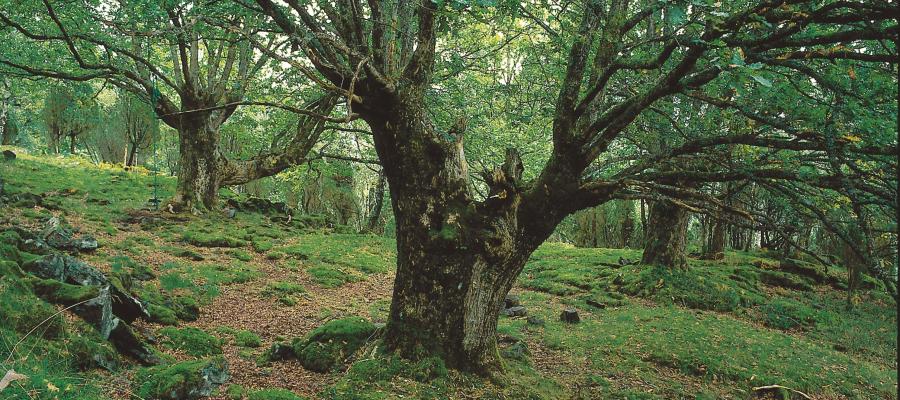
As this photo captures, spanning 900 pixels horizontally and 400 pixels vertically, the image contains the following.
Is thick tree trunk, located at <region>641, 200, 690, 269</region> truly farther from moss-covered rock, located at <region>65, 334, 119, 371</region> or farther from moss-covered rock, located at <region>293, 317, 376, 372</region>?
moss-covered rock, located at <region>65, 334, 119, 371</region>

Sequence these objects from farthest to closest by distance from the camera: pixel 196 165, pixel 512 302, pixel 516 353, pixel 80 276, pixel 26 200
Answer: pixel 196 165 < pixel 26 200 < pixel 512 302 < pixel 516 353 < pixel 80 276

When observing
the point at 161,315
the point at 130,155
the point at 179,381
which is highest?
the point at 130,155

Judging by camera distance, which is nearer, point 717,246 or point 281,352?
point 281,352

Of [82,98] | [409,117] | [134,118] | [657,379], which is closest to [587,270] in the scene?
[657,379]

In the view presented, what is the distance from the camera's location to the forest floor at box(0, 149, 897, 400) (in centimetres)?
579

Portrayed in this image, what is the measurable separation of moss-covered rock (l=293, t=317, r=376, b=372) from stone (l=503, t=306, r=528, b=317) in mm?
4829

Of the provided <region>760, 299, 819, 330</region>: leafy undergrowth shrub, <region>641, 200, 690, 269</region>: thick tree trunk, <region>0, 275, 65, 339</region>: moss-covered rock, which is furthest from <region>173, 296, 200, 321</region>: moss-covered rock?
<region>760, 299, 819, 330</region>: leafy undergrowth shrub

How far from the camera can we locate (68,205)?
14875 mm

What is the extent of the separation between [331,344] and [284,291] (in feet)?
15.5

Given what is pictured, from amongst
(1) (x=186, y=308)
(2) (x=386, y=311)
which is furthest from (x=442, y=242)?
(1) (x=186, y=308)

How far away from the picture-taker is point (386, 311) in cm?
1067

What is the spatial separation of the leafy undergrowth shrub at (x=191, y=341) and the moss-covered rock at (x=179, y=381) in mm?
1538

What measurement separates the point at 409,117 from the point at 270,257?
962 cm

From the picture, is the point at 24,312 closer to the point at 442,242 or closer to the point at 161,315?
the point at 161,315
